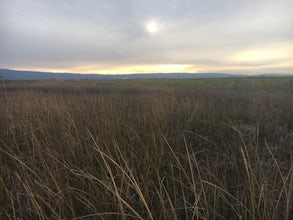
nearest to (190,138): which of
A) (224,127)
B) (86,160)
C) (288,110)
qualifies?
(224,127)

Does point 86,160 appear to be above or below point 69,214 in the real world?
above

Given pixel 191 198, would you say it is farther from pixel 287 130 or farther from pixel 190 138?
pixel 287 130

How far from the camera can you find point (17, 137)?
117 inches

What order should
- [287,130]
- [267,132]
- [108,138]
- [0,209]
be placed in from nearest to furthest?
[0,209] < [108,138] < [267,132] < [287,130]

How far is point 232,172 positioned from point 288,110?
4276 millimetres

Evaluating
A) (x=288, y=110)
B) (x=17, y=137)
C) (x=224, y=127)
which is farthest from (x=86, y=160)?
(x=288, y=110)

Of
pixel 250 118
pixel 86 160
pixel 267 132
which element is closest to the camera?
pixel 86 160

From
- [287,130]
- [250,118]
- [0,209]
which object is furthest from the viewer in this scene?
[250,118]

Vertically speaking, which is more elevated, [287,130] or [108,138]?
[108,138]

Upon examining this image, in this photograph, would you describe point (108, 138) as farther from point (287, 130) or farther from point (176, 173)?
point (287, 130)

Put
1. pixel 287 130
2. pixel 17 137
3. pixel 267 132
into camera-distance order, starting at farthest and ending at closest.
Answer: pixel 287 130
pixel 267 132
pixel 17 137

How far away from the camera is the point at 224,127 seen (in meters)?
3.40

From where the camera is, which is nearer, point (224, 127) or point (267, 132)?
point (224, 127)

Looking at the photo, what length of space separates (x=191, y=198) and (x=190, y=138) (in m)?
1.51
